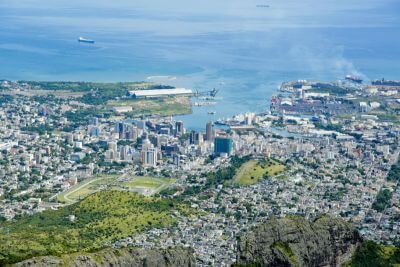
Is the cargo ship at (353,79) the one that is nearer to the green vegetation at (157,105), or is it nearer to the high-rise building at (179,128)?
the green vegetation at (157,105)

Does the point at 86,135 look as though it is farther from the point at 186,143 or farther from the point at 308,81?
the point at 308,81

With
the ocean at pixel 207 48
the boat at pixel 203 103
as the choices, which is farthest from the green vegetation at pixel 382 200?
the boat at pixel 203 103

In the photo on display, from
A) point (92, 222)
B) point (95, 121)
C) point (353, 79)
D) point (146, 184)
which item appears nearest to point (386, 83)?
point (353, 79)

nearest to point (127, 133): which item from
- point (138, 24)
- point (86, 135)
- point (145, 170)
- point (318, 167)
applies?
point (86, 135)

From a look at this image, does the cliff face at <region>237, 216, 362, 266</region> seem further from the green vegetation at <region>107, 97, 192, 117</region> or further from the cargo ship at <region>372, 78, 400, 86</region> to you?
the cargo ship at <region>372, 78, 400, 86</region>

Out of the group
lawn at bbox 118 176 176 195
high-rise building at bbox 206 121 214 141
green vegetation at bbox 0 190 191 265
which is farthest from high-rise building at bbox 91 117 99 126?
green vegetation at bbox 0 190 191 265

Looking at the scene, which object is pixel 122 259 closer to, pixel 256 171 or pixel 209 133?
pixel 256 171
